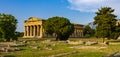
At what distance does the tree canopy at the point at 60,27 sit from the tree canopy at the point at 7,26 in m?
22.4

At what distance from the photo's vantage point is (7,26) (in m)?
81.6

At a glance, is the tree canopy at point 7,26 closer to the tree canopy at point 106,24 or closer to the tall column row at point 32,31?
the tree canopy at point 106,24

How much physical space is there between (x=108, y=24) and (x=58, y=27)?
26.3 meters

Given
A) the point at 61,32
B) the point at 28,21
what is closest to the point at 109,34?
the point at 61,32

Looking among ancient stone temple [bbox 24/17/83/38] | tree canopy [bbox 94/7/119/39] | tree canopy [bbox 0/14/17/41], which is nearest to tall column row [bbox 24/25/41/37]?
ancient stone temple [bbox 24/17/83/38]

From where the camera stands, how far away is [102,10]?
82.4 meters

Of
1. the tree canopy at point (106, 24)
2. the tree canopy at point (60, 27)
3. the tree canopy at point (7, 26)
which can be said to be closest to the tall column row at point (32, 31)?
the tree canopy at point (60, 27)

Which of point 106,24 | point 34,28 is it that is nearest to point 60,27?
point 106,24

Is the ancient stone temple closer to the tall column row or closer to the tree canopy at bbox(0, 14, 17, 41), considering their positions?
the tall column row

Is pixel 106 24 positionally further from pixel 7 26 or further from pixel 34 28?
pixel 34 28

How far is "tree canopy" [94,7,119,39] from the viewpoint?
258 feet

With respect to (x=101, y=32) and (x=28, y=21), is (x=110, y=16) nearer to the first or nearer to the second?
(x=101, y=32)

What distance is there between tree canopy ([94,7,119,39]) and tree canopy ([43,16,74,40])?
63.4 feet

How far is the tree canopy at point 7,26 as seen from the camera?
264 feet
